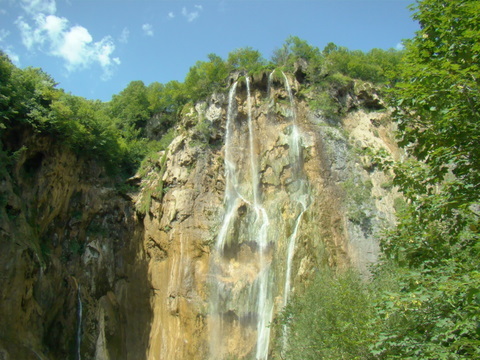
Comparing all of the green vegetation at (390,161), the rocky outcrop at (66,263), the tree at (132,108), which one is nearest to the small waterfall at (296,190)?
the green vegetation at (390,161)

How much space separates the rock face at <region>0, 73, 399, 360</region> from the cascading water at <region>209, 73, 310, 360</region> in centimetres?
6

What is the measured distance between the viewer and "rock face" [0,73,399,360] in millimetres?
17891

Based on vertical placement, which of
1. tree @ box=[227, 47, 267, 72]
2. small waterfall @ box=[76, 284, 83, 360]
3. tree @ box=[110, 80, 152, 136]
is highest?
tree @ box=[227, 47, 267, 72]

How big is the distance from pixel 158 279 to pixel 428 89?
17070 millimetres

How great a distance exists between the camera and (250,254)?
20.3 m

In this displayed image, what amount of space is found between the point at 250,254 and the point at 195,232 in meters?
3.16

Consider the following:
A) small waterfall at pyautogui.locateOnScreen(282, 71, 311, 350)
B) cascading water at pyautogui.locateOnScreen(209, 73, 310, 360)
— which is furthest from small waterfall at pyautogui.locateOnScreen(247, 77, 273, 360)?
small waterfall at pyautogui.locateOnScreen(282, 71, 311, 350)

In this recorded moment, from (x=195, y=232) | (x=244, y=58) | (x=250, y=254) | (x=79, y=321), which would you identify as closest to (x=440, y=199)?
(x=250, y=254)

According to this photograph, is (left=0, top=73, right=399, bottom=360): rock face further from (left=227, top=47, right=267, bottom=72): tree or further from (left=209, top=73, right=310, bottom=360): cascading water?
(left=227, top=47, right=267, bottom=72): tree

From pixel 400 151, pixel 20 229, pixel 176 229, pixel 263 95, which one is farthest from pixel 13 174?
pixel 400 151

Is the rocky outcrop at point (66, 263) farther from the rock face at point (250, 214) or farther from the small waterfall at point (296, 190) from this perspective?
the small waterfall at point (296, 190)

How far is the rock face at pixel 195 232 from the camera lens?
1789cm

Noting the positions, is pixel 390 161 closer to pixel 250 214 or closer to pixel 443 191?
pixel 443 191

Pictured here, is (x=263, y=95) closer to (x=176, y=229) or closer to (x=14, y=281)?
(x=176, y=229)
